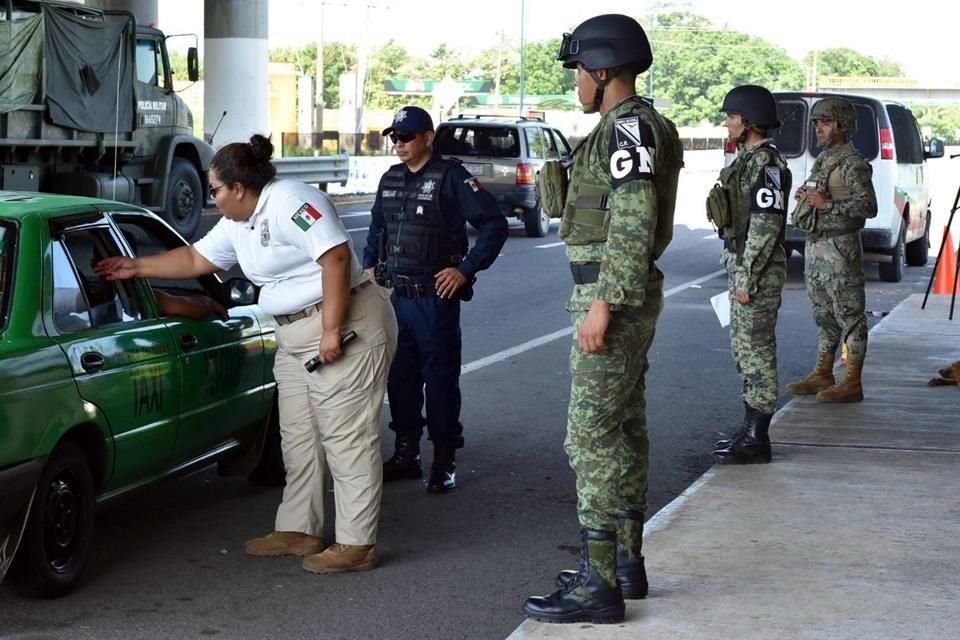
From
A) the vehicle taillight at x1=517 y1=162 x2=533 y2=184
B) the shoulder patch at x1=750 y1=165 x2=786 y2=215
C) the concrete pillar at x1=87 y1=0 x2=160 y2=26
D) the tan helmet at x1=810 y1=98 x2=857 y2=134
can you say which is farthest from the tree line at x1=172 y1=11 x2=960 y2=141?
the shoulder patch at x1=750 y1=165 x2=786 y2=215

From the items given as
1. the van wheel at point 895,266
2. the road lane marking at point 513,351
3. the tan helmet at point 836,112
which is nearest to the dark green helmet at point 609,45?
the tan helmet at point 836,112

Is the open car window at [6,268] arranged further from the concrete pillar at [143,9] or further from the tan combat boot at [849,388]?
the concrete pillar at [143,9]

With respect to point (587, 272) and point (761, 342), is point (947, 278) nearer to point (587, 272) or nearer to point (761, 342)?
point (761, 342)

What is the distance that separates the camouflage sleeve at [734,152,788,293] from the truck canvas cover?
1401 cm

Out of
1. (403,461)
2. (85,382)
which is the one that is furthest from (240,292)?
(85,382)

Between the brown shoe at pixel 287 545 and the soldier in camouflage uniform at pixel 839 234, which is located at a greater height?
the soldier in camouflage uniform at pixel 839 234

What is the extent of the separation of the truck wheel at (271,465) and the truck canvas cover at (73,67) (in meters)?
13.6

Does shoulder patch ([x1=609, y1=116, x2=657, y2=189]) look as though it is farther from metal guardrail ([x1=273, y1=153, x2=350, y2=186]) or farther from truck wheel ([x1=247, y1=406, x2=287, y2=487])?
metal guardrail ([x1=273, y1=153, x2=350, y2=186])

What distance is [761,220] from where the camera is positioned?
7.64 meters

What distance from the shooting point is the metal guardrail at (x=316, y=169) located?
29953 millimetres

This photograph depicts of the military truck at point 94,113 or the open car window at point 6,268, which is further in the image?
the military truck at point 94,113

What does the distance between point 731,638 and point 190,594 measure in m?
1.95

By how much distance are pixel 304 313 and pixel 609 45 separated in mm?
1701

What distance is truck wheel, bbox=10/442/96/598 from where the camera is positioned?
5.05m
